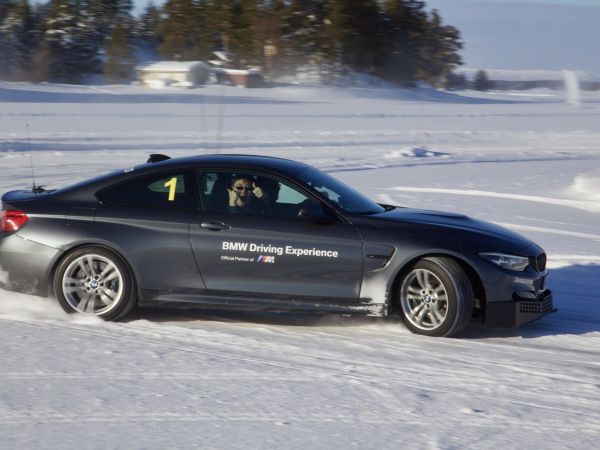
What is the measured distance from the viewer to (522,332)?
7.68 metres

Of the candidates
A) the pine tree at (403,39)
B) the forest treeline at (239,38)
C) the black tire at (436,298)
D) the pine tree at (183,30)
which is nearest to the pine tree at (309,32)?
the forest treeline at (239,38)

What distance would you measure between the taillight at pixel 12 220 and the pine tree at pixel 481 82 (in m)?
122

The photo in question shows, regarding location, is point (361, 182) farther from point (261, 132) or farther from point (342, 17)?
point (342, 17)

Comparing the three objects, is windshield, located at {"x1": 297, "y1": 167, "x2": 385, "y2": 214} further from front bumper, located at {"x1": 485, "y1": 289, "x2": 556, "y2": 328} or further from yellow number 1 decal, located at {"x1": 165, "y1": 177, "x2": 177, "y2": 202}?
front bumper, located at {"x1": 485, "y1": 289, "x2": 556, "y2": 328}

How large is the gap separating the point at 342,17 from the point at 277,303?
91.6 meters

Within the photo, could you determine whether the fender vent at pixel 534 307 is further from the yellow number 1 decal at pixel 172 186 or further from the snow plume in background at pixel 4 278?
the snow plume in background at pixel 4 278

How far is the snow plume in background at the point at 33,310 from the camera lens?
7586 millimetres

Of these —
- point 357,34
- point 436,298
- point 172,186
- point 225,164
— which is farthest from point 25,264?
point 357,34

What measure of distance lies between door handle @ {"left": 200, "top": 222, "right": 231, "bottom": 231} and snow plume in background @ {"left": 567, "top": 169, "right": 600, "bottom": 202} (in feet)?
33.6

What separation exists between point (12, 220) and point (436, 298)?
133 inches

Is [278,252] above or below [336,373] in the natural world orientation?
above

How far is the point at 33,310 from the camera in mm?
7934

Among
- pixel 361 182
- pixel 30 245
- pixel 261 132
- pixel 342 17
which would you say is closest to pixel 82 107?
pixel 261 132

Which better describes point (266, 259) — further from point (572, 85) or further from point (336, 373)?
point (572, 85)
